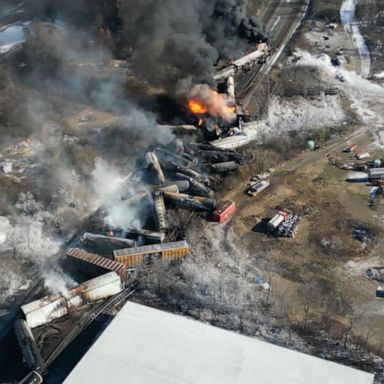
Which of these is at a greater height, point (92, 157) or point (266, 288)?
point (92, 157)

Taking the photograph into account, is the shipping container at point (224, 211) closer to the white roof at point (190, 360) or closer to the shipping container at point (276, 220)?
the shipping container at point (276, 220)

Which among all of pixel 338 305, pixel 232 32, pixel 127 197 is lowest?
pixel 338 305

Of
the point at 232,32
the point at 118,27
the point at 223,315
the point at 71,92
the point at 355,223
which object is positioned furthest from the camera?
the point at 118,27

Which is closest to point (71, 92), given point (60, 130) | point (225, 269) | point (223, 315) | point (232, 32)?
point (60, 130)

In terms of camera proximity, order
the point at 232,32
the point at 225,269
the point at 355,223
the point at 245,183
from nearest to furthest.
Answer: the point at 225,269 < the point at 355,223 < the point at 245,183 < the point at 232,32

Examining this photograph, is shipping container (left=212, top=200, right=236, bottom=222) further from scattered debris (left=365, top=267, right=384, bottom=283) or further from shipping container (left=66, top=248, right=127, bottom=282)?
scattered debris (left=365, top=267, right=384, bottom=283)

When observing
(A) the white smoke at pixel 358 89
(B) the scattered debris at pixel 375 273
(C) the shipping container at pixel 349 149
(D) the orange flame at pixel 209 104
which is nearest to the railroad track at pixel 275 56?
(A) the white smoke at pixel 358 89

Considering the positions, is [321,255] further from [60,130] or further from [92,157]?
[60,130]
